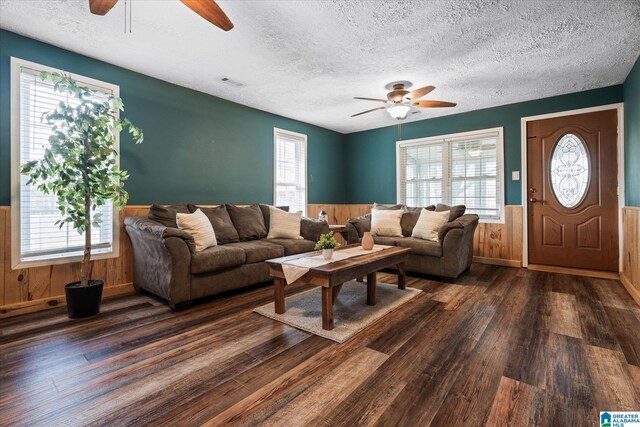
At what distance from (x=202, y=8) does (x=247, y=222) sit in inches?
103

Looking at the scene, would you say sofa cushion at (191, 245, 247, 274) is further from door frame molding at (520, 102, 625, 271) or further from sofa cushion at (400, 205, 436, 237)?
door frame molding at (520, 102, 625, 271)

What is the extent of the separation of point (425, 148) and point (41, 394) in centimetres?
556

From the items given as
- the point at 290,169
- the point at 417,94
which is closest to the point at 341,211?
the point at 290,169

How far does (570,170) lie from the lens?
13.8ft

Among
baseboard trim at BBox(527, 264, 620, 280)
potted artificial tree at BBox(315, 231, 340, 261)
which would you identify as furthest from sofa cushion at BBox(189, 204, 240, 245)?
baseboard trim at BBox(527, 264, 620, 280)

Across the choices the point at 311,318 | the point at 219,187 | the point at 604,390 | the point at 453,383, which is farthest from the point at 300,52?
the point at 604,390

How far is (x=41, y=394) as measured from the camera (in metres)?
1.57

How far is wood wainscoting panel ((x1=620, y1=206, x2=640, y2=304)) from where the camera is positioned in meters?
3.02

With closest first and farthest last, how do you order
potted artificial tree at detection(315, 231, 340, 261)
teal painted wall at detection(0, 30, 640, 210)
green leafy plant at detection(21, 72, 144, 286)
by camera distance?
1. green leafy plant at detection(21, 72, 144, 286)
2. potted artificial tree at detection(315, 231, 340, 261)
3. teal painted wall at detection(0, 30, 640, 210)

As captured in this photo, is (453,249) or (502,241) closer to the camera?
(453,249)

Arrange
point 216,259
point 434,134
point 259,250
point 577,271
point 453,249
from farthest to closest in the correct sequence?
1. point 434,134
2. point 577,271
3. point 453,249
4. point 259,250
5. point 216,259

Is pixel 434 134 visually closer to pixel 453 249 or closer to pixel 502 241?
pixel 502 241

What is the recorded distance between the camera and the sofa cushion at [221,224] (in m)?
3.64

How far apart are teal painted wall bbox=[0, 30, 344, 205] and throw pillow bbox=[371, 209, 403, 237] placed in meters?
1.76
